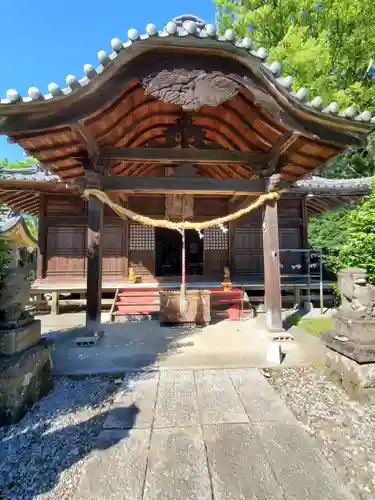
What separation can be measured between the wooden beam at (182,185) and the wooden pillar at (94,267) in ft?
1.69

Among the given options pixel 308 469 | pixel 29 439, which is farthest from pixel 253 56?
pixel 29 439

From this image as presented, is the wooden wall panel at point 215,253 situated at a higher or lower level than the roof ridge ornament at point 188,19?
lower

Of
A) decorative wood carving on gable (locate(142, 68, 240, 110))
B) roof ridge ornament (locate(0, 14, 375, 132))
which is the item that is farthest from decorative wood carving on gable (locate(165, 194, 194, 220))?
roof ridge ornament (locate(0, 14, 375, 132))

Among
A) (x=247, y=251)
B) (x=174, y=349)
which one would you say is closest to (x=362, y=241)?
(x=174, y=349)

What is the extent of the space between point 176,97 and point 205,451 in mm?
4160

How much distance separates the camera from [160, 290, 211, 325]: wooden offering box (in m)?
6.43

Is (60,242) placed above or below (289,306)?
above

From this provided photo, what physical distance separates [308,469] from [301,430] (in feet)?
1.59

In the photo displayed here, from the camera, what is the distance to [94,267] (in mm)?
5098

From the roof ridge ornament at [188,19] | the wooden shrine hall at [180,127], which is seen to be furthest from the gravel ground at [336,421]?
the roof ridge ornament at [188,19]

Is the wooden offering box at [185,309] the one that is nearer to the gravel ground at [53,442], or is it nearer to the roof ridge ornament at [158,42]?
the gravel ground at [53,442]

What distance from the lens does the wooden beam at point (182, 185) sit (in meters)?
5.09

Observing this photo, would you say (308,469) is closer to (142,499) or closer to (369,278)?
(142,499)

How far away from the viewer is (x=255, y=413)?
2.78m
